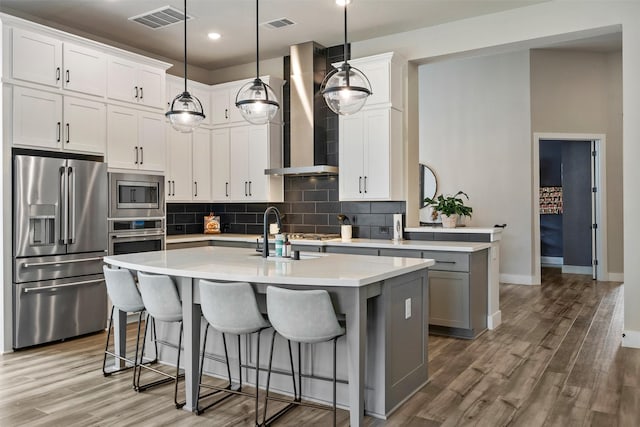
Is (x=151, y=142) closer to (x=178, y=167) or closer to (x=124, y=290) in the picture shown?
(x=178, y=167)

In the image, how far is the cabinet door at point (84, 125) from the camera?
464 cm

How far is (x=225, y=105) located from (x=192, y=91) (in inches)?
17.0

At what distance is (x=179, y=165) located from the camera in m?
6.08

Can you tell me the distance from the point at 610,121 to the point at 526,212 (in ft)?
6.55

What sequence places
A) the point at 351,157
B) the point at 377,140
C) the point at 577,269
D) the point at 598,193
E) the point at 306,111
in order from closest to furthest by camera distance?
the point at 377,140 < the point at 351,157 < the point at 306,111 < the point at 598,193 < the point at 577,269

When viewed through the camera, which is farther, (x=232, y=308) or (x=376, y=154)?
(x=376, y=154)

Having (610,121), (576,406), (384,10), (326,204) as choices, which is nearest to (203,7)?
(384,10)

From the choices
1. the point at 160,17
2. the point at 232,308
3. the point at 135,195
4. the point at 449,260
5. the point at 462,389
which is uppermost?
the point at 160,17

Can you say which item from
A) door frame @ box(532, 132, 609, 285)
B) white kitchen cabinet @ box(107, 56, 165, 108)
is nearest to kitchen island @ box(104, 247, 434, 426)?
white kitchen cabinet @ box(107, 56, 165, 108)

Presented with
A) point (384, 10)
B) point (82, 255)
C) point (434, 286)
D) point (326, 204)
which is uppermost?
point (384, 10)

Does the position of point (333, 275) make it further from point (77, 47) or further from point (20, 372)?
point (77, 47)

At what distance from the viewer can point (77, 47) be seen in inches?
185

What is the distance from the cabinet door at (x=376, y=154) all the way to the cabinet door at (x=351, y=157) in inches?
2.4

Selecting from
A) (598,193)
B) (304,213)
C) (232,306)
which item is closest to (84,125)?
(304,213)
